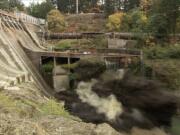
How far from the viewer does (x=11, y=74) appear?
26.0 meters

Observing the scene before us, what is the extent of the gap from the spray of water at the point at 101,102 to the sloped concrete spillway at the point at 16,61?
128 inches

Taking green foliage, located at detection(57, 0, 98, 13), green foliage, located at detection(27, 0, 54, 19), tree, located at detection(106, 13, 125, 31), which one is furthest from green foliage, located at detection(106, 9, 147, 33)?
green foliage, located at detection(57, 0, 98, 13)

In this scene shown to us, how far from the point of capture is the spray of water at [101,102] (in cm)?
2502

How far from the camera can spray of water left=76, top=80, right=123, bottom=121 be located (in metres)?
25.0

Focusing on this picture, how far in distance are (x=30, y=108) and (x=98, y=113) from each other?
9.81m

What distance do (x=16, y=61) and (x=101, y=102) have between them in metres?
8.92

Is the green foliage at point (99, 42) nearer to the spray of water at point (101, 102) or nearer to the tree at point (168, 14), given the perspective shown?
the tree at point (168, 14)

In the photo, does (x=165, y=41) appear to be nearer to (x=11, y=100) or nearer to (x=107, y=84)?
(x=107, y=84)

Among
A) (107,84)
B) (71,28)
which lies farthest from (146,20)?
(107,84)

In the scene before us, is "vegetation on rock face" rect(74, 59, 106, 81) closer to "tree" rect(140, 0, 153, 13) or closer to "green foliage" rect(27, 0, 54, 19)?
"tree" rect(140, 0, 153, 13)

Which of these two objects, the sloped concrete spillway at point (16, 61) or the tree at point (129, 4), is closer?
the sloped concrete spillway at point (16, 61)

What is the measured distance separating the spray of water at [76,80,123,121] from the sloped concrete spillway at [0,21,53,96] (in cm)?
326

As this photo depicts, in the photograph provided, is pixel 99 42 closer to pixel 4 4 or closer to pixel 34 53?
pixel 34 53

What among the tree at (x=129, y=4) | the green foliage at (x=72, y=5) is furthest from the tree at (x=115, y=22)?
the green foliage at (x=72, y=5)
